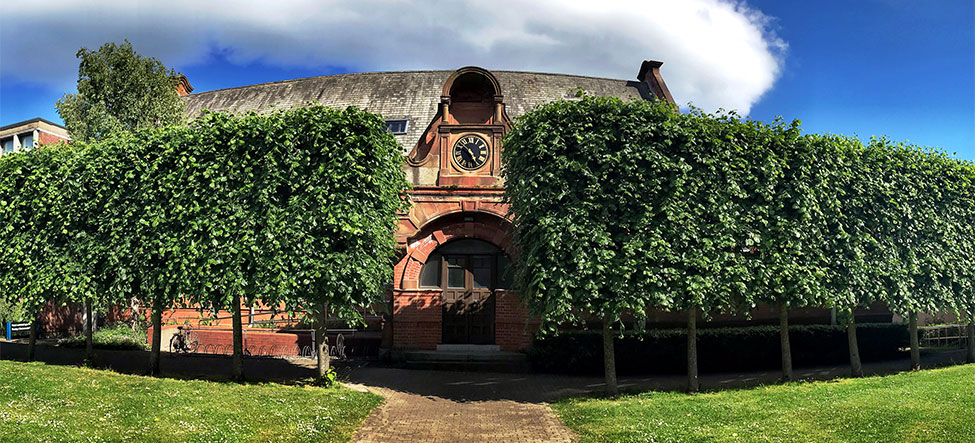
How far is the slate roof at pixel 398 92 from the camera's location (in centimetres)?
2792

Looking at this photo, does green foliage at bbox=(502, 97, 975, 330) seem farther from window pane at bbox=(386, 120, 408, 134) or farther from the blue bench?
the blue bench

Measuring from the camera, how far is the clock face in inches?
782

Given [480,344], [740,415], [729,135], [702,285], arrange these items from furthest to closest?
1. [480,344]
2. [729,135]
3. [702,285]
4. [740,415]

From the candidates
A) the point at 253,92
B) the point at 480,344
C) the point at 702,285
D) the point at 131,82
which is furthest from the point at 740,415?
the point at 253,92

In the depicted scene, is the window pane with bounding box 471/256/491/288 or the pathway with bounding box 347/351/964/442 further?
the window pane with bounding box 471/256/491/288

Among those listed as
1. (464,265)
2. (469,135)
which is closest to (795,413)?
(464,265)

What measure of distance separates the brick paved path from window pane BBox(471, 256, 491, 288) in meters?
3.59

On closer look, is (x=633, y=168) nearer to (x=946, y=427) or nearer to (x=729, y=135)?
(x=729, y=135)

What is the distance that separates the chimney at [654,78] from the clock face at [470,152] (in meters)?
13.6

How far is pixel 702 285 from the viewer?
13000mm

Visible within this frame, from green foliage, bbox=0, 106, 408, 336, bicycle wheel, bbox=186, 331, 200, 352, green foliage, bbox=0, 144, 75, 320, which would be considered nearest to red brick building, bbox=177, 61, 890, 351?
green foliage, bbox=0, 106, 408, 336

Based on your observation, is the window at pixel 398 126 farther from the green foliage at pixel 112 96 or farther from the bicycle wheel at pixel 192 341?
the bicycle wheel at pixel 192 341

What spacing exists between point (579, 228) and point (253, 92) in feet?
84.4

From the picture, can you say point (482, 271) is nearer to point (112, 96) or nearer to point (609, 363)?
point (609, 363)
